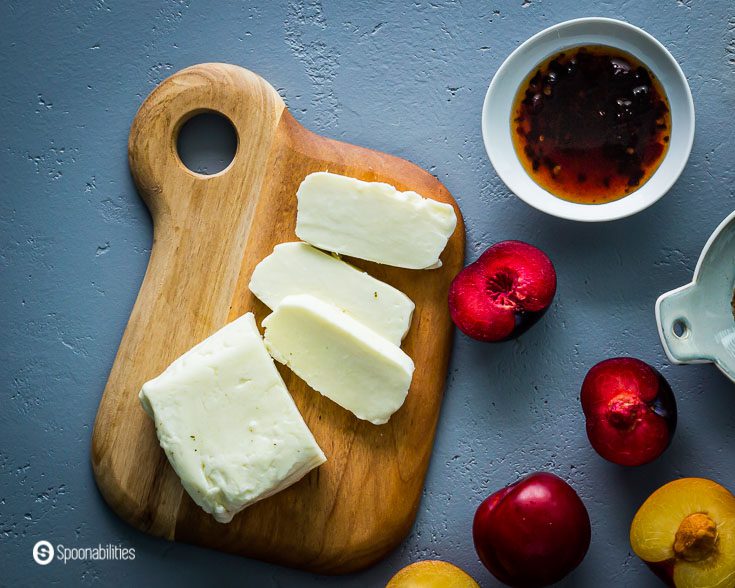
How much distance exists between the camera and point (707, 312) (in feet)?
5.16

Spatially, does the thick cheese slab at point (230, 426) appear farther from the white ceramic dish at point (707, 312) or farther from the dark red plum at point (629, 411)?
the white ceramic dish at point (707, 312)

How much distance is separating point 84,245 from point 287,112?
561 mm

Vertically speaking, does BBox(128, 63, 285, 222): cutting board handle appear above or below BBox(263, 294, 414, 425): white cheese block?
above

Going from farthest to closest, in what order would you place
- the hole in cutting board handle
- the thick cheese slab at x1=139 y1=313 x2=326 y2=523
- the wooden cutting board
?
1. the hole in cutting board handle
2. the wooden cutting board
3. the thick cheese slab at x1=139 y1=313 x2=326 y2=523

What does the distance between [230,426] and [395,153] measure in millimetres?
703

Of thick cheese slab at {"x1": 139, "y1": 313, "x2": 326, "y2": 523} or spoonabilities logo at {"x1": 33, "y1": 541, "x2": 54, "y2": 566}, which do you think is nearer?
thick cheese slab at {"x1": 139, "y1": 313, "x2": 326, "y2": 523}

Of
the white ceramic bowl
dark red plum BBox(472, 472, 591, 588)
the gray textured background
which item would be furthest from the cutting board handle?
dark red plum BBox(472, 472, 591, 588)

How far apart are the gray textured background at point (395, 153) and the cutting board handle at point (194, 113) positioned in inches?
4.0

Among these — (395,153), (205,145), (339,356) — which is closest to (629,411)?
(339,356)

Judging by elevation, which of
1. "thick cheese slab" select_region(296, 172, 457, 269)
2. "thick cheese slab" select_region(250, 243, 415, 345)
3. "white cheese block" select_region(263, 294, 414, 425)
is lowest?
"white cheese block" select_region(263, 294, 414, 425)

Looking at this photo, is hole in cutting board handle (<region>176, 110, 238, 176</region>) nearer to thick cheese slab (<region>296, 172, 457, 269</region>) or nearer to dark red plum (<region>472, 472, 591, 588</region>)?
thick cheese slab (<region>296, 172, 457, 269</region>)

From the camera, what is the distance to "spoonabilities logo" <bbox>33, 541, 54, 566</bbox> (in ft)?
5.62

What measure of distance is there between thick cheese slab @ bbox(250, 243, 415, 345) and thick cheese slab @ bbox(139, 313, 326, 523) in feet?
0.41

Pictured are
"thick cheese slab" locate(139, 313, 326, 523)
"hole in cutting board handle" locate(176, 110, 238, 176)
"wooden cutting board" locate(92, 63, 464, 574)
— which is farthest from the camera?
"hole in cutting board handle" locate(176, 110, 238, 176)
